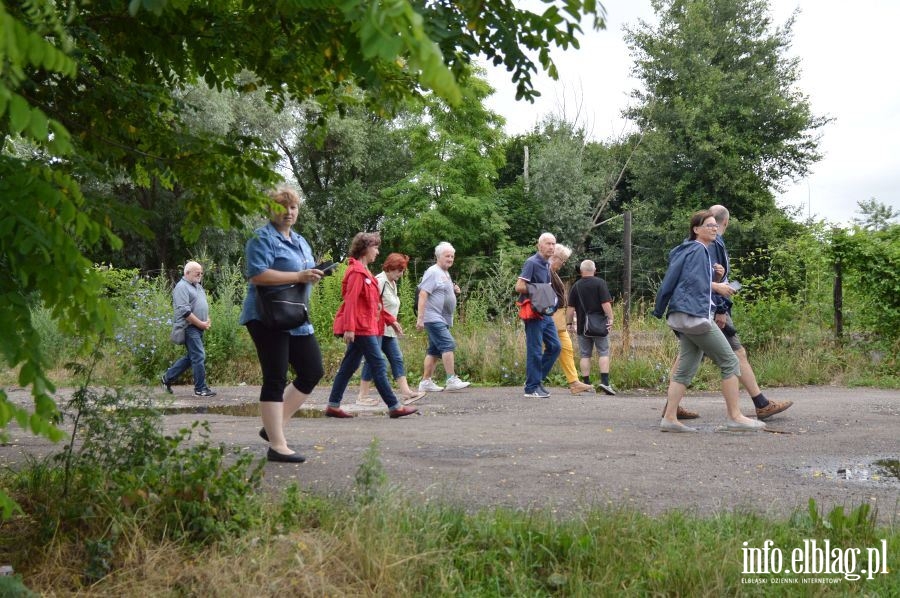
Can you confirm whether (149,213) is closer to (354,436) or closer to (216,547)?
(216,547)

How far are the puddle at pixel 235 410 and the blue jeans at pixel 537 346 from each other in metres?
2.74

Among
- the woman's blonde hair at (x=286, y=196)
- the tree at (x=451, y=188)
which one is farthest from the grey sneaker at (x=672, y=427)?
the tree at (x=451, y=188)

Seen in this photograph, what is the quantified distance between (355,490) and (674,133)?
1594 inches

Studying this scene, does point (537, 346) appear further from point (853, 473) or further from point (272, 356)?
point (272, 356)

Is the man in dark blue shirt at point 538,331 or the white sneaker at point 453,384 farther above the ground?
the man in dark blue shirt at point 538,331

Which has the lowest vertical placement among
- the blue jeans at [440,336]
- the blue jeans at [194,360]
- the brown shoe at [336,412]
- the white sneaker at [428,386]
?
the brown shoe at [336,412]

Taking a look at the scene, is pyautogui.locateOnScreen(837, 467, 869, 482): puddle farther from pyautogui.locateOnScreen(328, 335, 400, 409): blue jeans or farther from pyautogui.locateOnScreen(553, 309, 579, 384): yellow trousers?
pyautogui.locateOnScreen(553, 309, 579, 384): yellow trousers

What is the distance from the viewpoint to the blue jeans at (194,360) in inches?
466

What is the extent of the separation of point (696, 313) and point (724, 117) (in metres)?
36.4

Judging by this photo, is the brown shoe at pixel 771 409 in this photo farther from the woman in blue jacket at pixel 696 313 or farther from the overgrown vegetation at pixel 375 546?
the overgrown vegetation at pixel 375 546

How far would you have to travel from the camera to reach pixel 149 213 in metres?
3.73

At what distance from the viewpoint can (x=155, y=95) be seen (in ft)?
15.7

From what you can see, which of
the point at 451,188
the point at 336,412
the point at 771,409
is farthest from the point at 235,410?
the point at 451,188

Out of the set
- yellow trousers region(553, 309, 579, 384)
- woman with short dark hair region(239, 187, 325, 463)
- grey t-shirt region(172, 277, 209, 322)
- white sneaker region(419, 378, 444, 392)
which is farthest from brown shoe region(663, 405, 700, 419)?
grey t-shirt region(172, 277, 209, 322)
